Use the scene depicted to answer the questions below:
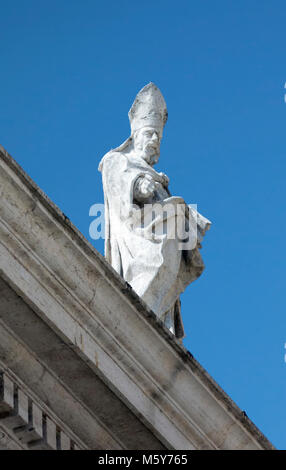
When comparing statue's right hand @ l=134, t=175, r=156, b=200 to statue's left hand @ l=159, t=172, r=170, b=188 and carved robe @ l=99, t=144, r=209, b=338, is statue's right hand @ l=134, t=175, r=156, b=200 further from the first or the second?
statue's left hand @ l=159, t=172, r=170, b=188

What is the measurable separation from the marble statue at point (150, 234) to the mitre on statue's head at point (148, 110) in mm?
419

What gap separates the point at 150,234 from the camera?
41.9 feet

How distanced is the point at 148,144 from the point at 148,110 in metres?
0.40

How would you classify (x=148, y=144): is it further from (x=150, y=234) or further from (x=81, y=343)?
(x=81, y=343)

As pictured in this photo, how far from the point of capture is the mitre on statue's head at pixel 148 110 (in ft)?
46.1

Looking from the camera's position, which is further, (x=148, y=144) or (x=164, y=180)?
(x=148, y=144)

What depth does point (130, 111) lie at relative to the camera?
561 inches

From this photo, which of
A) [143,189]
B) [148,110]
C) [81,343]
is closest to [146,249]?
[143,189]

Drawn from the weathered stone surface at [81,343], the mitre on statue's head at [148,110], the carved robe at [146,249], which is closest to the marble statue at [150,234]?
the carved robe at [146,249]
